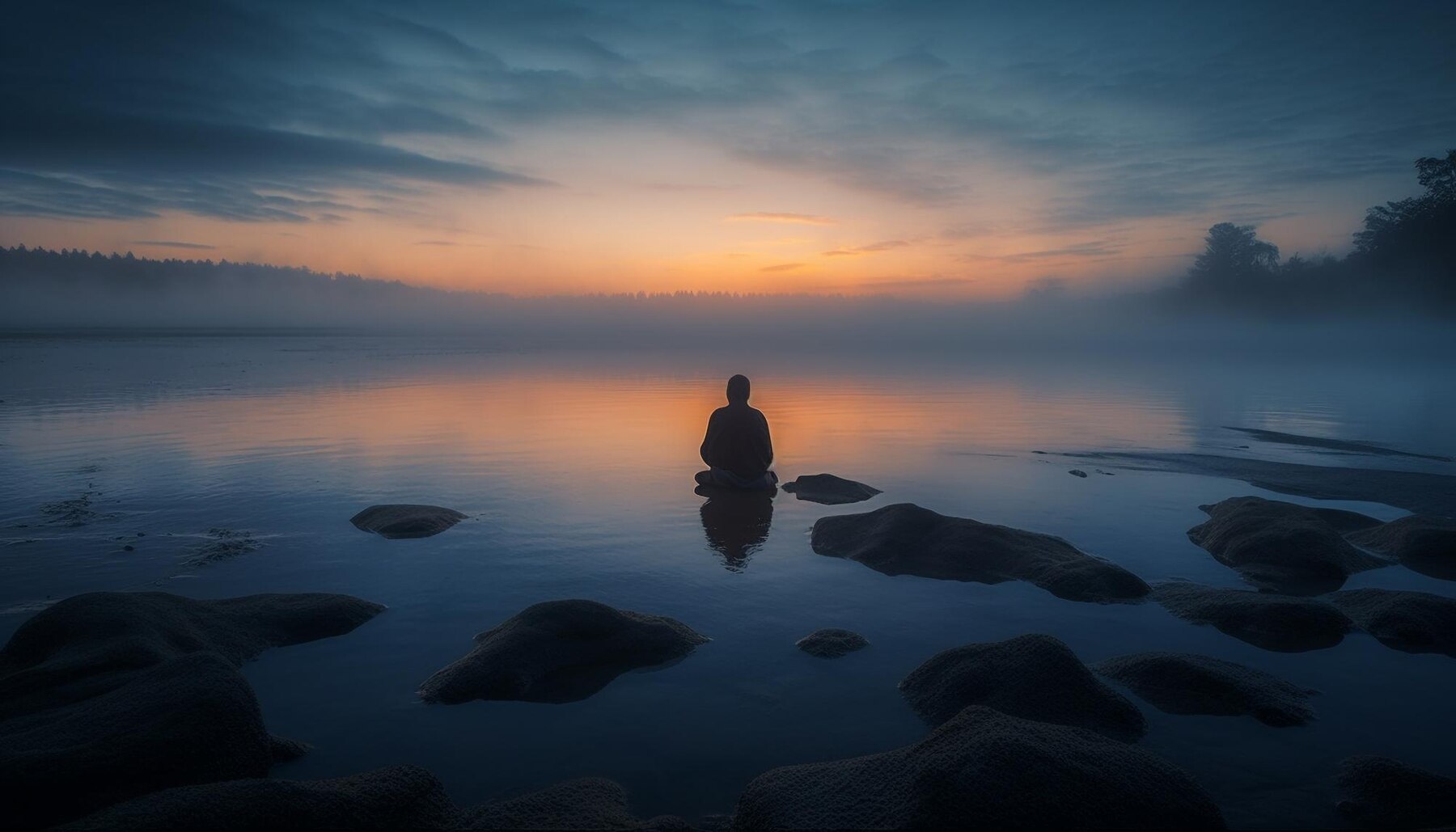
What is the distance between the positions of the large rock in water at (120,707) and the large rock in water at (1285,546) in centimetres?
1298

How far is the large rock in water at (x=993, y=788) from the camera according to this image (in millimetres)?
4902

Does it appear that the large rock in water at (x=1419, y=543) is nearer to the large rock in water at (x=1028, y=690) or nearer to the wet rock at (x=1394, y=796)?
the wet rock at (x=1394, y=796)

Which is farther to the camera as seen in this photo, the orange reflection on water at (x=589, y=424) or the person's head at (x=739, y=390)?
the orange reflection on water at (x=589, y=424)

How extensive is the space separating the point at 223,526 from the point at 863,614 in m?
12.1

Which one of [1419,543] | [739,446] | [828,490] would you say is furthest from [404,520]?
[1419,543]

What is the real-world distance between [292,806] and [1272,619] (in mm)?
10587

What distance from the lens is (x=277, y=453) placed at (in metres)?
21.6

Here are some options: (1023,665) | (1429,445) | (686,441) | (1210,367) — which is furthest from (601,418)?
(1210,367)

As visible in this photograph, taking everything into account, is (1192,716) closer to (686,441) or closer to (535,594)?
(535,594)

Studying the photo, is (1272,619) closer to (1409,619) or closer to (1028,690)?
(1409,619)

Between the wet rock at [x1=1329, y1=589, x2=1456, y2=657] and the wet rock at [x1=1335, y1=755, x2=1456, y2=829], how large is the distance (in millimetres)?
3678

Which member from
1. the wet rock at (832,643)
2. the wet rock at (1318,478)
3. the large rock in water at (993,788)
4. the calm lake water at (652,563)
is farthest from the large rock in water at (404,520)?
the wet rock at (1318,478)

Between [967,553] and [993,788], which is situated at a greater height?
[993,788]

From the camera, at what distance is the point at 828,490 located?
17859mm
